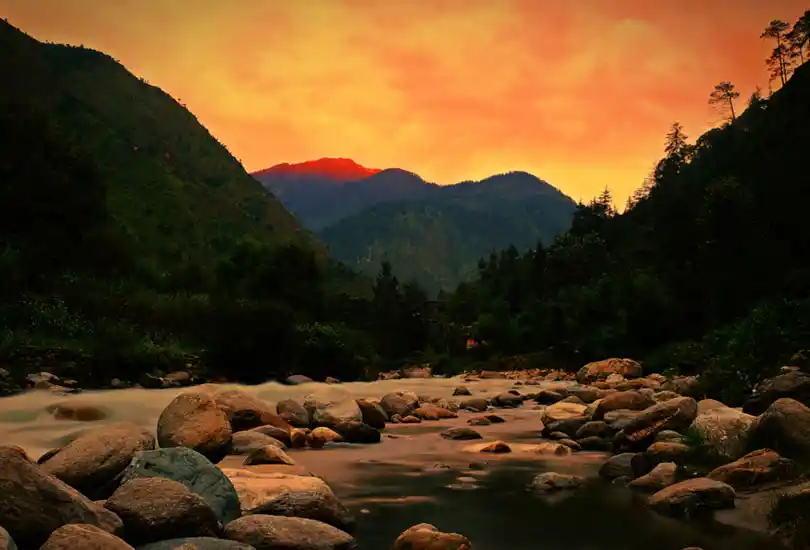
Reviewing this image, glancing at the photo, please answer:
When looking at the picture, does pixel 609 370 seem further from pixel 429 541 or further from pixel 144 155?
pixel 144 155

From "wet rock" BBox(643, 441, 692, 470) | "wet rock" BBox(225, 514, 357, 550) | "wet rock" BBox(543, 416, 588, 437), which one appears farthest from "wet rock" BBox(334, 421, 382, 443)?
"wet rock" BBox(225, 514, 357, 550)

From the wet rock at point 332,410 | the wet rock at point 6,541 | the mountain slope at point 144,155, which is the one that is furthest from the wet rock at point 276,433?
the mountain slope at point 144,155

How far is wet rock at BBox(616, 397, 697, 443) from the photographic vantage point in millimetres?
12891

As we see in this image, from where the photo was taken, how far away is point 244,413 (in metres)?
15.4

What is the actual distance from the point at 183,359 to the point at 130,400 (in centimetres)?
1336

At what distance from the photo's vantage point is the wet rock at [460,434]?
16875 mm

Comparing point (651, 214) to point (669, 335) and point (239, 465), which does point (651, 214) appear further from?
point (239, 465)

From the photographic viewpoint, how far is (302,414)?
1733 centimetres

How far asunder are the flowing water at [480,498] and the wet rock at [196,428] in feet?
4.98

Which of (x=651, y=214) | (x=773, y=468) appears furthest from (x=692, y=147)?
(x=773, y=468)

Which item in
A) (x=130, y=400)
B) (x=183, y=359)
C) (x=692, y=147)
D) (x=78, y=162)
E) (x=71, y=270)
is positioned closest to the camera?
(x=130, y=400)

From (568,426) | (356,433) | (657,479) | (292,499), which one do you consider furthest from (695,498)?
(356,433)

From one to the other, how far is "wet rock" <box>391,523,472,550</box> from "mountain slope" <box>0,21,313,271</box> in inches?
1801

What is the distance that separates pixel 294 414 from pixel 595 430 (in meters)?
6.90
